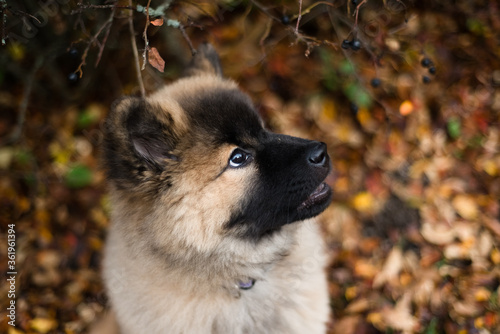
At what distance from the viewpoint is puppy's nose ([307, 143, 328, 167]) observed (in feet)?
6.75

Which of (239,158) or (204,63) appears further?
(204,63)

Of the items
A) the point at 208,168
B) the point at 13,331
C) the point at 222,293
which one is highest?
the point at 208,168

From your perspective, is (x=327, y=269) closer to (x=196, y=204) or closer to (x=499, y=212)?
(x=499, y=212)

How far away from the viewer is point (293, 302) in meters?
2.38

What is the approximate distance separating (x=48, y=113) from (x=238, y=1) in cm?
218

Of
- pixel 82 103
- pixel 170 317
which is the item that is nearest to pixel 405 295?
pixel 170 317

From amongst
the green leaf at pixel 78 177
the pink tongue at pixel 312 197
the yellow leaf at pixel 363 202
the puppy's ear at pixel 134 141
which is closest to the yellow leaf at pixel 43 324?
the green leaf at pixel 78 177

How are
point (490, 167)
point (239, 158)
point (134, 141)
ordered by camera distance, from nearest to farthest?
point (134, 141)
point (239, 158)
point (490, 167)

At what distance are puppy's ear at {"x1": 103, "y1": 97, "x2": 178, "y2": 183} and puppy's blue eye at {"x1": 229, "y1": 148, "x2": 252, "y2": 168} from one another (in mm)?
294

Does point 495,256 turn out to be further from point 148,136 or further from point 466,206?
point 148,136

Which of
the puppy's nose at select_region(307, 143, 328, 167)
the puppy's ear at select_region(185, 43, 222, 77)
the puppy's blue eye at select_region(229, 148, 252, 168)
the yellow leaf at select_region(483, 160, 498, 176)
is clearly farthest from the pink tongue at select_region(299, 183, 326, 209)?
the yellow leaf at select_region(483, 160, 498, 176)

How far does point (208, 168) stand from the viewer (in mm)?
1922

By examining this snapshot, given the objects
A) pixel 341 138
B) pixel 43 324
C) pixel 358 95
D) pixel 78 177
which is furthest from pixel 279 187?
pixel 78 177

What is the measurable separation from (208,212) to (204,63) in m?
1.03
